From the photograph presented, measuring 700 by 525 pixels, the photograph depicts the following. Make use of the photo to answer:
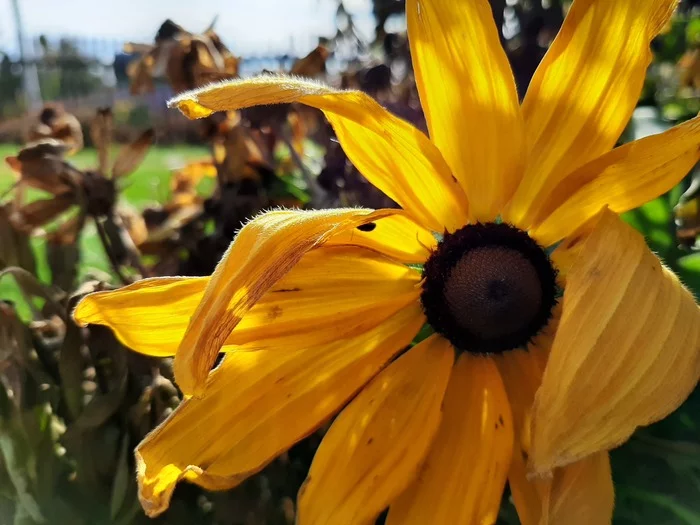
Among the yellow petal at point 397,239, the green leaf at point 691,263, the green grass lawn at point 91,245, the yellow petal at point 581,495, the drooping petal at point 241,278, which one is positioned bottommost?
the green grass lawn at point 91,245

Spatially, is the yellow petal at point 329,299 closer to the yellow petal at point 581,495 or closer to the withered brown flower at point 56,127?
the yellow petal at point 581,495

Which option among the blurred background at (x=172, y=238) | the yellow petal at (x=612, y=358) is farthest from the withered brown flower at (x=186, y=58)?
the yellow petal at (x=612, y=358)

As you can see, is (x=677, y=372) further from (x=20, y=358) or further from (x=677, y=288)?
(x=20, y=358)

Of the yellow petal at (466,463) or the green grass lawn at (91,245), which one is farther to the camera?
the green grass lawn at (91,245)

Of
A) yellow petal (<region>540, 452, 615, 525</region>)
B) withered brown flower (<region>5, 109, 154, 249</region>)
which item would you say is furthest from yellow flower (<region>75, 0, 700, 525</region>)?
withered brown flower (<region>5, 109, 154, 249</region>)

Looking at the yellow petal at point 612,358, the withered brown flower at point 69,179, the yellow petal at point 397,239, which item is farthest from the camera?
the withered brown flower at point 69,179
